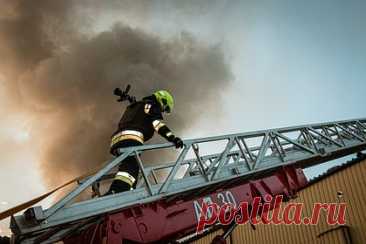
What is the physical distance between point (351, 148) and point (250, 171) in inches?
164

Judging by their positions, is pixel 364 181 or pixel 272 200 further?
pixel 364 181

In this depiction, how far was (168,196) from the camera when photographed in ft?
14.6

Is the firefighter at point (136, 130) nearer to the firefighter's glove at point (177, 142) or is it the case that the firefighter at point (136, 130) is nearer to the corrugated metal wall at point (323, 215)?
the firefighter's glove at point (177, 142)

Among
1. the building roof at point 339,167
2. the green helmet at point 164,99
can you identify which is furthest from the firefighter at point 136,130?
the building roof at point 339,167

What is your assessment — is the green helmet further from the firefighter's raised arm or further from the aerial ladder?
the aerial ladder

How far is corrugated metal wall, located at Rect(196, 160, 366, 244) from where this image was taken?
10391mm

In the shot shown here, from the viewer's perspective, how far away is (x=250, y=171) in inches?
219

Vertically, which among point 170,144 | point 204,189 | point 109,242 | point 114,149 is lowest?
point 109,242

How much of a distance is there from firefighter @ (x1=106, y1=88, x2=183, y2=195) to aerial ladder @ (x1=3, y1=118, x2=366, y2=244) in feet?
0.93

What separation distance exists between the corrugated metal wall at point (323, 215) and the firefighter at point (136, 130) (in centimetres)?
746

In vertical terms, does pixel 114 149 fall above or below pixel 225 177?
above

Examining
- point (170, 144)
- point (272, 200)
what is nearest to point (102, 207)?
point (170, 144)

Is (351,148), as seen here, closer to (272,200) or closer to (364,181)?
(364,181)

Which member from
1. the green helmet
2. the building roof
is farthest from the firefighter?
the building roof
